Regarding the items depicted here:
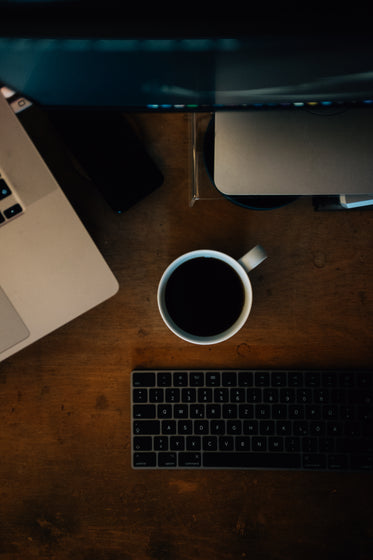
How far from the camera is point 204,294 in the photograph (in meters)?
0.58

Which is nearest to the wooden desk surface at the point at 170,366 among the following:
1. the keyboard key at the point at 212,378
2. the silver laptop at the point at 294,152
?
the keyboard key at the point at 212,378

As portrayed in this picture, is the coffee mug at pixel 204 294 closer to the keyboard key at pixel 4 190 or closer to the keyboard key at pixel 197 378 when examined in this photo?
the keyboard key at pixel 197 378

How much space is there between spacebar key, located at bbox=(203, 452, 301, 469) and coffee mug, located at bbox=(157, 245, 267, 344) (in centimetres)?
18

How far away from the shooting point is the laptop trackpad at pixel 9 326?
55 centimetres

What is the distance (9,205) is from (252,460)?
0.48 metres

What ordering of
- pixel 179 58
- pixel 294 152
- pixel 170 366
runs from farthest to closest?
1. pixel 170 366
2. pixel 294 152
3. pixel 179 58

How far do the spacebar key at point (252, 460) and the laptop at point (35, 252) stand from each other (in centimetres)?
28

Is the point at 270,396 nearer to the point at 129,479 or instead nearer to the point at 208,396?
the point at 208,396

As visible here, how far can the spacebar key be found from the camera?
591 mm

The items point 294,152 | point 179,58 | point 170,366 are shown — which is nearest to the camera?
point 179,58

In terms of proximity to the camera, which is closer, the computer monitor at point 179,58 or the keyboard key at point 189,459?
the computer monitor at point 179,58

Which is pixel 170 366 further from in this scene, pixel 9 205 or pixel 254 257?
pixel 9 205

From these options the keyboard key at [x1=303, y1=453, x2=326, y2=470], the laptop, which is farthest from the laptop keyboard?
the keyboard key at [x1=303, y1=453, x2=326, y2=470]

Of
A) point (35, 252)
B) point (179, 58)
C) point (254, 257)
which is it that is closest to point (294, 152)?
point (254, 257)
